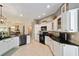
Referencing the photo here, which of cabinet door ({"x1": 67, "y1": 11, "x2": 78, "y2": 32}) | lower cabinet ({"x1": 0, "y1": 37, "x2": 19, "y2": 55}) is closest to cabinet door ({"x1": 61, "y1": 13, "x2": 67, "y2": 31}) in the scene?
cabinet door ({"x1": 67, "y1": 11, "x2": 78, "y2": 32})

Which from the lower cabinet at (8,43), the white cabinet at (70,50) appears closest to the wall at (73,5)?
the white cabinet at (70,50)

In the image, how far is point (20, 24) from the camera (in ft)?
10.6

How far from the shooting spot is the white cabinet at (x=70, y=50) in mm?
2663

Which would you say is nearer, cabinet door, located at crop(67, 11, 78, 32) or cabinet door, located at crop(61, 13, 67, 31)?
cabinet door, located at crop(67, 11, 78, 32)

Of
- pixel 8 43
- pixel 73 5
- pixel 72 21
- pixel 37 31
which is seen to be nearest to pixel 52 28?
pixel 37 31

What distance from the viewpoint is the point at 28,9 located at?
308 centimetres

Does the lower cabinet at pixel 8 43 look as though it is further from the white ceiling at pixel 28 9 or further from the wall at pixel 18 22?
the white ceiling at pixel 28 9

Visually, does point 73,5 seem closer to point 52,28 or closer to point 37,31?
point 52,28

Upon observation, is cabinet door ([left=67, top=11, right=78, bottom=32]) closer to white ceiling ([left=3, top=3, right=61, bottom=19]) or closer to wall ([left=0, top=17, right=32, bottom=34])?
white ceiling ([left=3, top=3, right=61, bottom=19])

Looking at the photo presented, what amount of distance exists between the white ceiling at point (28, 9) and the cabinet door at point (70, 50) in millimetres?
941

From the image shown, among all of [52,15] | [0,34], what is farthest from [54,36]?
[0,34]

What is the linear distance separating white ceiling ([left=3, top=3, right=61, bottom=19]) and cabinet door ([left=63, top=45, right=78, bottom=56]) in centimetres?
94

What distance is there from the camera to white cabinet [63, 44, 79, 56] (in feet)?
8.74

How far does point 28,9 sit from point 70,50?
4.59 ft
